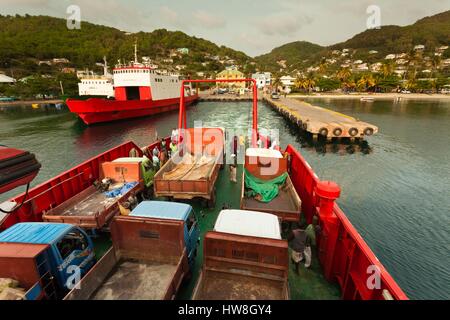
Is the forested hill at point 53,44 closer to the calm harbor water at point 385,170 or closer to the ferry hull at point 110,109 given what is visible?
the calm harbor water at point 385,170

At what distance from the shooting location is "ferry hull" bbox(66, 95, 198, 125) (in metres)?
36.8

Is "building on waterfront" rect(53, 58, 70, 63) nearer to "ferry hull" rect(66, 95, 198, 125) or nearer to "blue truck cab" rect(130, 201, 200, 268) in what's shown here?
"ferry hull" rect(66, 95, 198, 125)

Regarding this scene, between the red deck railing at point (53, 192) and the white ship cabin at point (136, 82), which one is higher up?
the white ship cabin at point (136, 82)

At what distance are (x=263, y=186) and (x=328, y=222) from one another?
161 inches

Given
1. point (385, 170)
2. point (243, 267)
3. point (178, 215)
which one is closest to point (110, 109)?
point (178, 215)

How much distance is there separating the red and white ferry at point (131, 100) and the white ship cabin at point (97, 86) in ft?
28.3

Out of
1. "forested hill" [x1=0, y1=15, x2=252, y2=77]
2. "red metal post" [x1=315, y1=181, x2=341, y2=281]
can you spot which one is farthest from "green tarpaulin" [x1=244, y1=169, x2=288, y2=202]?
"forested hill" [x1=0, y1=15, x2=252, y2=77]

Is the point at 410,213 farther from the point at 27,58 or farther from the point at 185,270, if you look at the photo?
the point at 27,58

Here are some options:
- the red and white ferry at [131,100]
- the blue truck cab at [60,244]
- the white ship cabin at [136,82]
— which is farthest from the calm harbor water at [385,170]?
the blue truck cab at [60,244]

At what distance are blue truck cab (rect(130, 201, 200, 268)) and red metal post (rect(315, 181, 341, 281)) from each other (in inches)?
148

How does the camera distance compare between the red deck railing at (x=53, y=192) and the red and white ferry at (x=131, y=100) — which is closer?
the red deck railing at (x=53, y=192)

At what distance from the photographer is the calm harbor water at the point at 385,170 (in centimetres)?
1009
